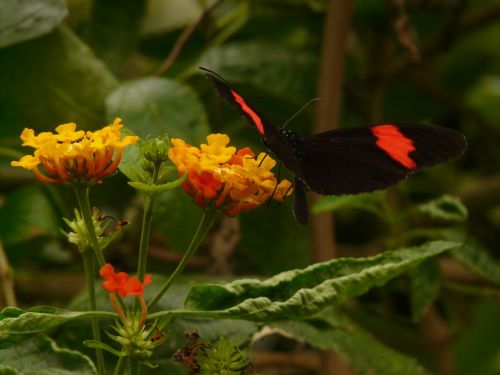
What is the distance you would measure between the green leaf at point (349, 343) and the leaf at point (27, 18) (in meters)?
0.43

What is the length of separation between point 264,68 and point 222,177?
628 millimetres

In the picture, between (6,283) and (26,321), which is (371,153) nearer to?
(26,321)

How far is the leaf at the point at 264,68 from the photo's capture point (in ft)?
3.60

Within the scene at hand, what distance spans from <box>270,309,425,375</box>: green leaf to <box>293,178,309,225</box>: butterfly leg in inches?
6.6

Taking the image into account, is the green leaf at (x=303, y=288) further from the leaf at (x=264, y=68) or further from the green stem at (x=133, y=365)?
the leaf at (x=264, y=68)

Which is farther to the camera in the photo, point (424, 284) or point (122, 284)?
point (424, 284)

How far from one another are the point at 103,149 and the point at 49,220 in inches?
18.5

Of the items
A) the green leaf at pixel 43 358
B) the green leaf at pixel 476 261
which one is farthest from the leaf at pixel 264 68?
the green leaf at pixel 43 358

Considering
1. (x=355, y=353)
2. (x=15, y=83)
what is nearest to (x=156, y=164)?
(x=355, y=353)

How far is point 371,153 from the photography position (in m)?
0.66

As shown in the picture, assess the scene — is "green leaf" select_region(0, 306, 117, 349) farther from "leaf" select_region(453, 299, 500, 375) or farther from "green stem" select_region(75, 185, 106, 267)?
"leaf" select_region(453, 299, 500, 375)

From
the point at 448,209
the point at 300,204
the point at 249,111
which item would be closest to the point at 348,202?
the point at 448,209

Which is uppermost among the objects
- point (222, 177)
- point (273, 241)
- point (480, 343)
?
point (222, 177)

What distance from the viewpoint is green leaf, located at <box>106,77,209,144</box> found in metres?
0.87
